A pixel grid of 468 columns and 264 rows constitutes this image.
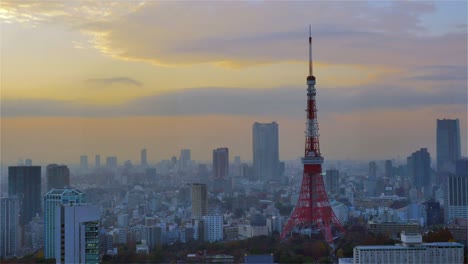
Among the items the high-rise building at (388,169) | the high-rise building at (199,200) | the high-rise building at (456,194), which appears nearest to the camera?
the high-rise building at (388,169)

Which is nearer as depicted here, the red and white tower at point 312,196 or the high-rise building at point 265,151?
the red and white tower at point 312,196

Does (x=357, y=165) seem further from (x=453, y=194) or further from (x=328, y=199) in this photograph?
(x=453, y=194)

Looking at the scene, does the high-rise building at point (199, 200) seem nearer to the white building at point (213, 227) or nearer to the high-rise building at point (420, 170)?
the white building at point (213, 227)

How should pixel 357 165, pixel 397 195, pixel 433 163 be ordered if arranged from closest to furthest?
pixel 357 165 < pixel 433 163 < pixel 397 195

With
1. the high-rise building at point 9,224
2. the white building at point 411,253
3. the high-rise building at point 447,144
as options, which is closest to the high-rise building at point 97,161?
the high-rise building at point 9,224

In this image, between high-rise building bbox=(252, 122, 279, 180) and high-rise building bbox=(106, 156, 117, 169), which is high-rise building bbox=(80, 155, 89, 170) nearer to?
high-rise building bbox=(106, 156, 117, 169)

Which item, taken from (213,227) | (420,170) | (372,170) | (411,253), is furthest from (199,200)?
(411,253)

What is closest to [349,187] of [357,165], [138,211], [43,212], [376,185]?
[376,185]
